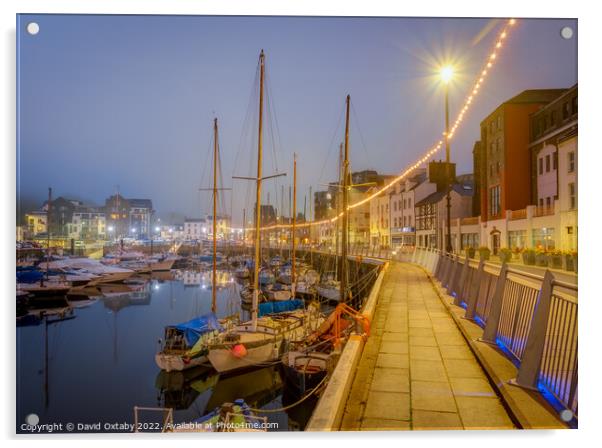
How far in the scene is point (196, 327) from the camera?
53.8ft

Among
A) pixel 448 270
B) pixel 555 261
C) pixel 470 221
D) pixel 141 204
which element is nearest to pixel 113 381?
pixel 448 270

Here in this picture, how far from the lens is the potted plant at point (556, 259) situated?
15906mm

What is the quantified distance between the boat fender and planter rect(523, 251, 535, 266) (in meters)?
13.1

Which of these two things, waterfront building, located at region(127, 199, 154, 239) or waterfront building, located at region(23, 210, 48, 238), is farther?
waterfront building, located at region(127, 199, 154, 239)

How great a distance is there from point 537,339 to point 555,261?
1409 centimetres

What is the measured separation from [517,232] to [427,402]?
20.9 m

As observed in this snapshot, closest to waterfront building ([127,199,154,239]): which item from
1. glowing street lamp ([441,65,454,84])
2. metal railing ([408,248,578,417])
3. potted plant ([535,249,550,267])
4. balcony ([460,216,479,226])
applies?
balcony ([460,216,479,226])

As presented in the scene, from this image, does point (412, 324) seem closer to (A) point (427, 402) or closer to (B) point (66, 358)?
(A) point (427, 402)

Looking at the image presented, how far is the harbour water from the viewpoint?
20.3 feet

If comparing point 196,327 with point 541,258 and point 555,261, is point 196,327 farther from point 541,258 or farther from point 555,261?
point 541,258

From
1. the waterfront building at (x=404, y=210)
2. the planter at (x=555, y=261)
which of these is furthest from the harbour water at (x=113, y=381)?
the waterfront building at (x=404, y=210)

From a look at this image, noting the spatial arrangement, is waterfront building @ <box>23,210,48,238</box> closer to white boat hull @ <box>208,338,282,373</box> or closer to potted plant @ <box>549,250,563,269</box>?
white boat hull @ <box>208,338,282,373</box>

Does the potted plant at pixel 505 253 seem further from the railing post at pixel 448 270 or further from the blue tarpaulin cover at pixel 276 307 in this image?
the blue tarpaulin cover at pixel 276 307
